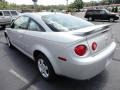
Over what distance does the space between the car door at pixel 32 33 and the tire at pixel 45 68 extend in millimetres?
429

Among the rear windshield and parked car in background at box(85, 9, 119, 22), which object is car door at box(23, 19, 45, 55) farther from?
parked car in background at box(85, 9, 119, 22)

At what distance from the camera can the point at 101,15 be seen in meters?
20.8

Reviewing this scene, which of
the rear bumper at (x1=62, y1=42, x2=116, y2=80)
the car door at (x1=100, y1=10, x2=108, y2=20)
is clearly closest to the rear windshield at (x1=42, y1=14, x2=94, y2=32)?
the rear bumper at (x1=62, y1=42, x2=116, y2=80)

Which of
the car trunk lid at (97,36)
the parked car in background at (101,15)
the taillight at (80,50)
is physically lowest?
the taillight at (80,50)

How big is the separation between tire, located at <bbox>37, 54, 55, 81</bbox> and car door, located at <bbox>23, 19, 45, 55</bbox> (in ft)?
1.41

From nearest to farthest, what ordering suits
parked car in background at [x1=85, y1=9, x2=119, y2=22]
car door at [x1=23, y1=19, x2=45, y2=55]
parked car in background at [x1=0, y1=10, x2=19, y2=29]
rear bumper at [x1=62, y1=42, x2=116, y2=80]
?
1. rear bumper at [x1=62, y1=42, x2=116, y2=80]
2. car door at [x1=23, y1=19, x2=45, y2=55]
3. parked car in background at [x1=0, y1=10, x2=19, y2=29]
4. parked car in background at [x1=85, y1=9, x2=119, y2=22]

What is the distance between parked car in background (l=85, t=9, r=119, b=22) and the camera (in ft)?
64.2

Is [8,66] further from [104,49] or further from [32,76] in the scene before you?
[104,49]

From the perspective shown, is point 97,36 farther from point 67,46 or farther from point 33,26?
point 33,26

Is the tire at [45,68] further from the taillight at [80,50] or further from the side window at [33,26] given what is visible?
the taillight at [80,50]

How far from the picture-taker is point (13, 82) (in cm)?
394

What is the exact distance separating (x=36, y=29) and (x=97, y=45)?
1.57 meters

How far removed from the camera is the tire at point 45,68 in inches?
144

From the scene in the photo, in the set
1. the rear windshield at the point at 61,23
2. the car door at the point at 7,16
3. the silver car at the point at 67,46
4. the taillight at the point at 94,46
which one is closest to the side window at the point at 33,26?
the silver car at the point at 67,46
